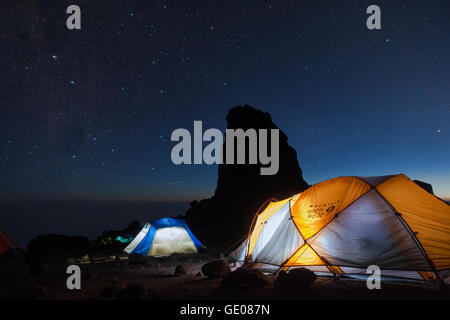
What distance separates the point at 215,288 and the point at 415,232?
5.37 m

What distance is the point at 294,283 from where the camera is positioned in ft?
18.9

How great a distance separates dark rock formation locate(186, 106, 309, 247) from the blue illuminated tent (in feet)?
108

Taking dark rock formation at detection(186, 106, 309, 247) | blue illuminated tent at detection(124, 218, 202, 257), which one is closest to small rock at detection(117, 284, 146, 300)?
blue illuminated tent at detection(124, 218, 202, 257)

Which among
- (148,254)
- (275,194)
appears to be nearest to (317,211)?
(148,254)

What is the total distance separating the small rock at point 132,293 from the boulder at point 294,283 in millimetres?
3189

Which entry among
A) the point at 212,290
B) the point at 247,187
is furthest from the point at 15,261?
the point at 247,187

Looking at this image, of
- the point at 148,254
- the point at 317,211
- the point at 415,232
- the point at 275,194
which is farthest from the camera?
the point at 275,194

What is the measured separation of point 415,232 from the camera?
6.44m

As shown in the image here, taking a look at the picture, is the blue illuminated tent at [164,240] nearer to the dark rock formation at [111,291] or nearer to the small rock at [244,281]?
the dark rock formation at [111,291]

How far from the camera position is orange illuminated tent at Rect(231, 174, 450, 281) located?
6262 mm

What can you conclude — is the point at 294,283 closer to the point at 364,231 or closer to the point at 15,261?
the point at 364,231

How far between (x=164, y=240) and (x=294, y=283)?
37.5 feet

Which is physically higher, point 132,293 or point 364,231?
point 364,231
